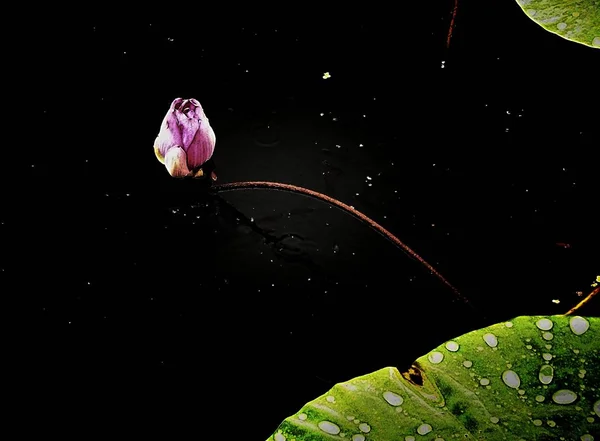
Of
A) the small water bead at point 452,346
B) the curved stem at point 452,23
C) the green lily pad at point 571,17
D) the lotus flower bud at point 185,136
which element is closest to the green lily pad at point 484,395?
the small water bead at point 452,346

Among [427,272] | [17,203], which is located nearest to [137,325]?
[17,203]

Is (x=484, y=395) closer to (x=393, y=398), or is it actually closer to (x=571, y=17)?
(x=393, y=398)

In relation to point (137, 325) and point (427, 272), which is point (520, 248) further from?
point (137, 325)

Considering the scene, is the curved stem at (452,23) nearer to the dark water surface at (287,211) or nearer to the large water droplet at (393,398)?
the dark water surface at (287,211)

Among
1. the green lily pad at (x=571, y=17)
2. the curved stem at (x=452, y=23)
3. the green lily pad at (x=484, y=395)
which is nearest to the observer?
the green lily pad at (x=484, y=395)

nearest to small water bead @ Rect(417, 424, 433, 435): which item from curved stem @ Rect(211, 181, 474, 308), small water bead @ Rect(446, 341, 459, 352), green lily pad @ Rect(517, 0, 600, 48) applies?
small water bead @ Rect(446, 341, 459, 352)

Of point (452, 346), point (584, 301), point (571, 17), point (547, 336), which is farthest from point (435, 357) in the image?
point (571, 17)
